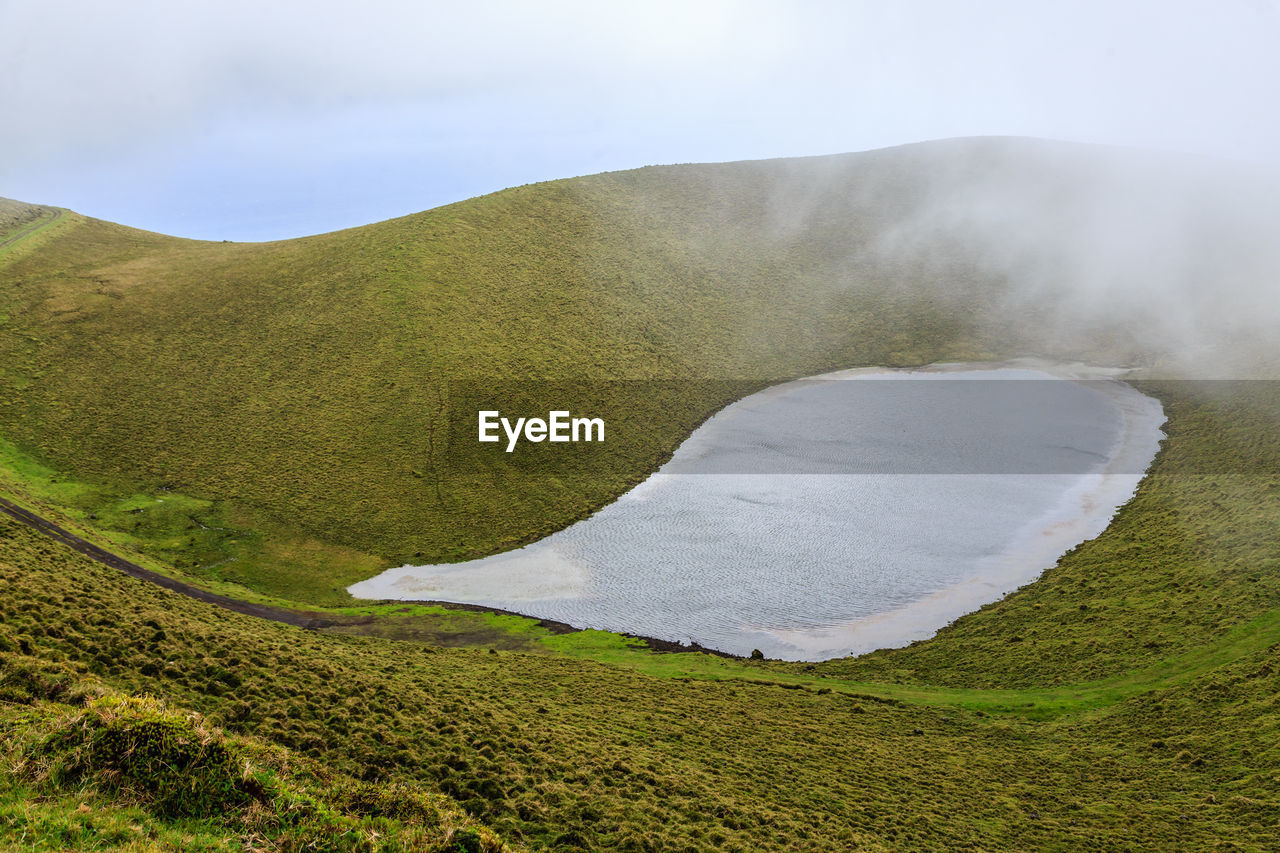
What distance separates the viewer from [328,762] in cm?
1448

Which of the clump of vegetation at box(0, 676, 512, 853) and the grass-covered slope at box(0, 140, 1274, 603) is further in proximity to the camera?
the grass-covered slope at box(0, 140, 1274, 603)

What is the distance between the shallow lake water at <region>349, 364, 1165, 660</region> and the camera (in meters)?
36.4

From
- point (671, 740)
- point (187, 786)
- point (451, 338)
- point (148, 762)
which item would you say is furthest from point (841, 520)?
point (148, 762)

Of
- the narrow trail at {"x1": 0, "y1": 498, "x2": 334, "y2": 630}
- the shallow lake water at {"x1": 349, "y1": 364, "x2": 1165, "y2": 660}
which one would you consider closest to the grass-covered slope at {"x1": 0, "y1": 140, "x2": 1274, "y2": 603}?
the narrow trail at {"x1": 0, "y1": 498, "x2": 334, "y2": 630}

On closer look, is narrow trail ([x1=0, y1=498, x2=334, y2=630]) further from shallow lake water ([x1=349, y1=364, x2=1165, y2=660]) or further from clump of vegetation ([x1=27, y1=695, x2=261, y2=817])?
clump of vegetation ([x1=27, y1=695, x2=261, y2=817])

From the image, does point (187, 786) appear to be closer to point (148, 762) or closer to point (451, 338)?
point (148, 762)

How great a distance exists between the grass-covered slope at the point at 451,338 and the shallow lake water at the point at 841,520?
3.88 m

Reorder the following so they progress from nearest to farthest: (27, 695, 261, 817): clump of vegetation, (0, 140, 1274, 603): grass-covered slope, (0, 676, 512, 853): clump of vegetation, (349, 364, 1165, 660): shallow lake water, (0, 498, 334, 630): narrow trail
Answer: (0, 676, 512, 853): clump of vegetation < (27, 695, 261, 817): clump of vegetation < (0, 498, 334, 630): narrow trail < (349, 364, 1165, 660): shallow lake water < (0, 140, 1274, 603): grass-covered slope

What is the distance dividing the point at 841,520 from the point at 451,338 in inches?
1301

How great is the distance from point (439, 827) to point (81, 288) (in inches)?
2688

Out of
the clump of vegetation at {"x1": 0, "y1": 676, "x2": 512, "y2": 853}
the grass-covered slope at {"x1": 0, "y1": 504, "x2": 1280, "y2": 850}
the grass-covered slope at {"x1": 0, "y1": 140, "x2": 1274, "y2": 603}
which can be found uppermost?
the grass-covered slope at {"x1": 0, "y1": 140, "x2": 1274, "y2": 603}

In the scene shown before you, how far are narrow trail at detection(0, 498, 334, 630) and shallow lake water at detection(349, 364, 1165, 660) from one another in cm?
484

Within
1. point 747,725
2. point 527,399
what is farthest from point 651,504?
point 747,725

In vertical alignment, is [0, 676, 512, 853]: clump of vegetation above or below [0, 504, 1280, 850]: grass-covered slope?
above
